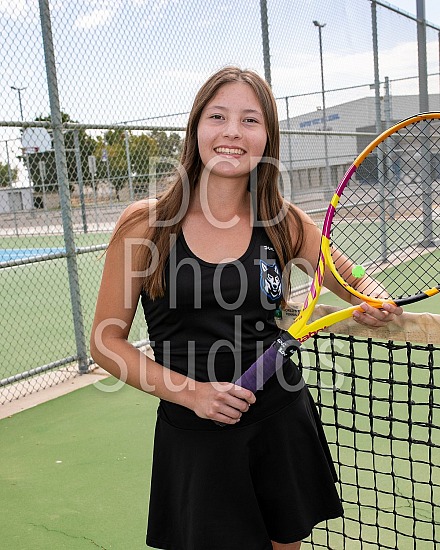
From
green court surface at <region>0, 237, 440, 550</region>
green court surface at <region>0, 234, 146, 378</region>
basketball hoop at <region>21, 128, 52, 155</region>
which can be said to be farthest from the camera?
basketball hoop at <region>21, 128, 52, 155</region>

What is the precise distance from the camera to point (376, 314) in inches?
65.7

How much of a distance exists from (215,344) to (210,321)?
54mm

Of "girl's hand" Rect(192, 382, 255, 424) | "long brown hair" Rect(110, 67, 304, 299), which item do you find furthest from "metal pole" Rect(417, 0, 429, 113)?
"girl's hand" Rect(192, 382, 255, 424)

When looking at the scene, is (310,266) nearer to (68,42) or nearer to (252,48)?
(68,42)

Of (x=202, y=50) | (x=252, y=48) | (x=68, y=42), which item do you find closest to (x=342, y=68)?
(x=252, y=48)

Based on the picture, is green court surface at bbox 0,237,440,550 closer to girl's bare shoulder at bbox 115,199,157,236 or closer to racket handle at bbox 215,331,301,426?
racket handle at bbox 215,331,301,426

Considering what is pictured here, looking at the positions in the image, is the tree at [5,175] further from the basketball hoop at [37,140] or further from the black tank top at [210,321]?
the black tank top at [210,321]

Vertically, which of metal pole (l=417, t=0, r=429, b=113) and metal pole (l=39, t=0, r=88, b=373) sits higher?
metal pole (l=417, t=0, r=429, b=113)

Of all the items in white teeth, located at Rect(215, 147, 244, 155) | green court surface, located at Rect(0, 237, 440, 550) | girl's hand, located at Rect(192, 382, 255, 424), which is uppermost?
white teeth, located at Rect(215, 147, 244, 155)

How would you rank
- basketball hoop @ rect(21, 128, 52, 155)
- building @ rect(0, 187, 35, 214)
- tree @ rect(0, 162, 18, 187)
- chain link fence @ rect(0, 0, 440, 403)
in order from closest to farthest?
chain link fence @ rect(0, 0, 440, 403) → basketball hoop @ rect(21, 128, 52, 155) → tree @ rect(0, 162, 18, 187) → building @ rect(0, 187, 35, 214)

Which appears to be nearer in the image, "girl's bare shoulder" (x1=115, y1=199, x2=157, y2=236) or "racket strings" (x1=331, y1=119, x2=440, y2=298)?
"girl's bare shoulder" (x1=115, y1=199, x2=157, y2=236)

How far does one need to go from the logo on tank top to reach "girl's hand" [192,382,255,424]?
0.26m

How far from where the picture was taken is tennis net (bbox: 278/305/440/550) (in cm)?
189

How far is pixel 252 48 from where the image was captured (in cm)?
614
